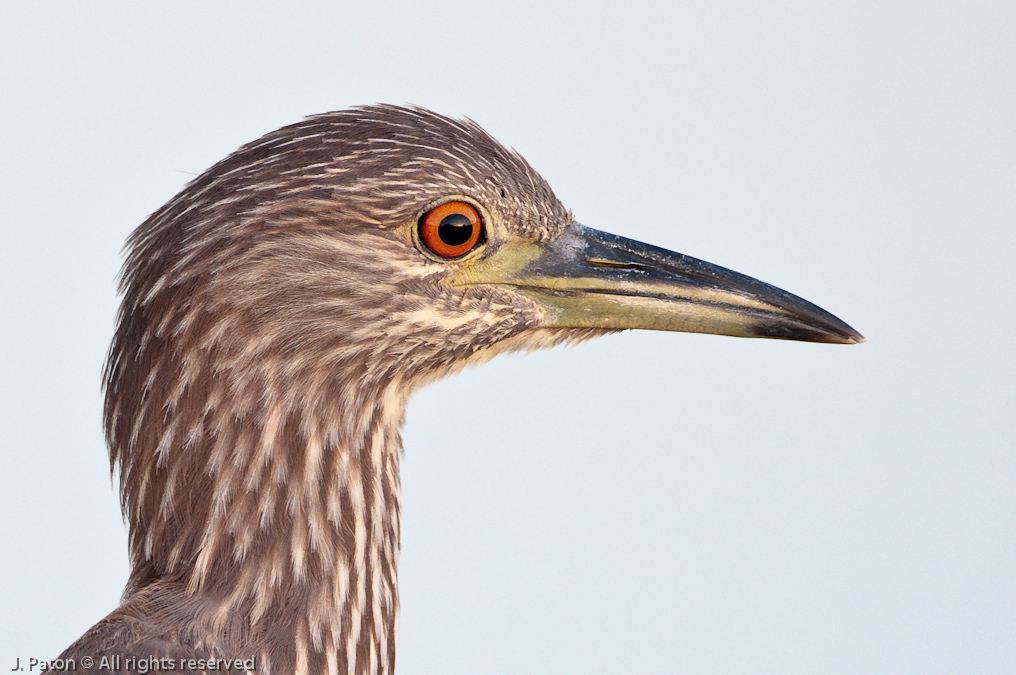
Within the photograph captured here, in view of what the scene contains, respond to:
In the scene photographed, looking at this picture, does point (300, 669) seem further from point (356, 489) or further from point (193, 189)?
point (193, 189)

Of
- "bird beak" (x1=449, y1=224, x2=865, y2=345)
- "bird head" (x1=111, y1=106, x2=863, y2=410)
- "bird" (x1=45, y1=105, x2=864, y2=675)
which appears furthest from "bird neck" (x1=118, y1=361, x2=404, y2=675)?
"bird beak" (x1=449, y1=224, x2=865, y2=345)

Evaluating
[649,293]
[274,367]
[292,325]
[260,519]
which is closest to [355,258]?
[292,325]

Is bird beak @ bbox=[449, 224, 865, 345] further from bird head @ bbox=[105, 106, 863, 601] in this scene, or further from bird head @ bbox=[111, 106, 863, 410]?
bird head @ bbox=[105, 106, 863, 601]

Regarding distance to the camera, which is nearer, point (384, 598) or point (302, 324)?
point (302, 324)

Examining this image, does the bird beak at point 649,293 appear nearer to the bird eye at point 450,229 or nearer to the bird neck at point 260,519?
the bird eye at point 450,229

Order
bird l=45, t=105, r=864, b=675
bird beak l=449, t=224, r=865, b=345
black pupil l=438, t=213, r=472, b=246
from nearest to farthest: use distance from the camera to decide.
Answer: bird l=45, t=105, r=864, b=675 → black pupil l=438, t=213, r=472, b=246 → bird beak l=449, t=224, r=865, b=345

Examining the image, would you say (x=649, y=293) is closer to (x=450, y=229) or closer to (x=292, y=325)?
(x=450, y=229)

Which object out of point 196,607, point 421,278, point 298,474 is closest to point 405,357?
point 421,278
